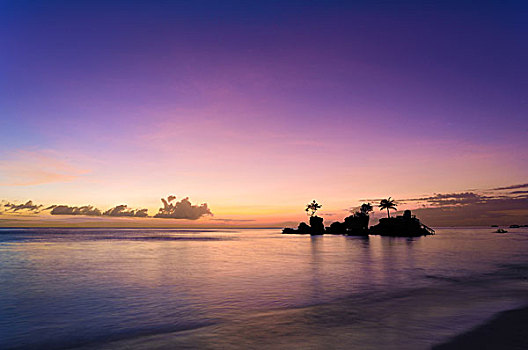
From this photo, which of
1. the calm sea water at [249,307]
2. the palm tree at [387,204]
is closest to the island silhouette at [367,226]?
the palm tree at [387,204]

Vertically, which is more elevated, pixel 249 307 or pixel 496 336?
pixel 496 336

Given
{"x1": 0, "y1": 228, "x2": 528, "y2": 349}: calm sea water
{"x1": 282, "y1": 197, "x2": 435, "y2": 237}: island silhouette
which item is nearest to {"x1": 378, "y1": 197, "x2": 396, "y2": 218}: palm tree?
{"x1": 282, "y1": 197, "x2": 435, "y2": 237}: island silhouette

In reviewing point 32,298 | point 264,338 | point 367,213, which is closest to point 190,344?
point 264,338

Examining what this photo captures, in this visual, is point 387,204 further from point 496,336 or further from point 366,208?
point 496,336

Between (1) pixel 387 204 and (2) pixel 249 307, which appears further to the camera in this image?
(1) pixel 387 204

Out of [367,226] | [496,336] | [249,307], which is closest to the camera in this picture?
[496,336]

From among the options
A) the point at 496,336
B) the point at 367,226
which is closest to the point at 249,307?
the point at 496,336

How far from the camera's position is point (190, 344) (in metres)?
11.3

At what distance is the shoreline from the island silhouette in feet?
390

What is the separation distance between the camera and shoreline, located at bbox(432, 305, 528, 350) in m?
10.4

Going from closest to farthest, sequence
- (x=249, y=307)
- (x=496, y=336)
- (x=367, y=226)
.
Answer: (x=496, y=336), (x=249, y=307), (x=367, y=226)

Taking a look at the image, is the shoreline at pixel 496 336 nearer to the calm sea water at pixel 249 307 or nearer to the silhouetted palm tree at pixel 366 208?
the calm sea water at pixel 249 307

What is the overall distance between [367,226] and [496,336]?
140 meters

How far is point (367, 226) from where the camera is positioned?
14525 centimetres
